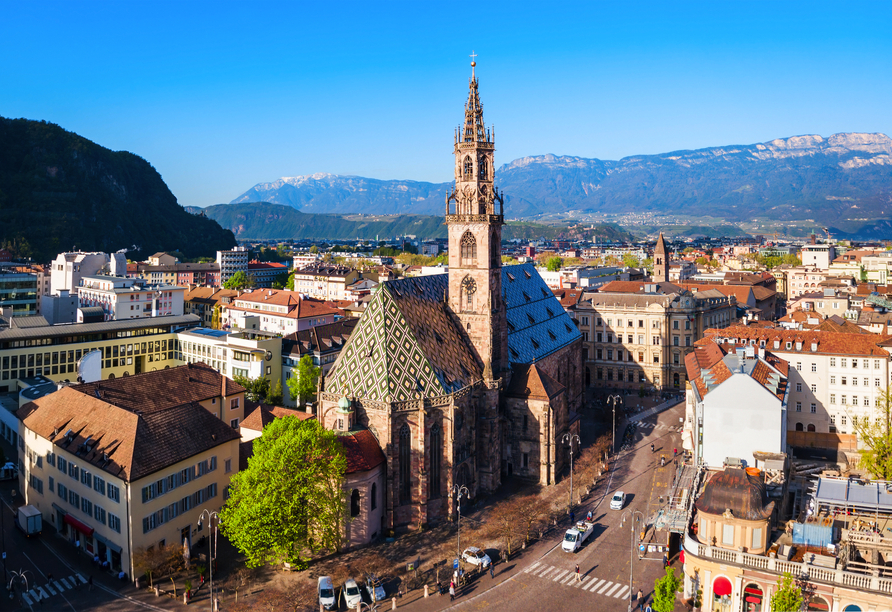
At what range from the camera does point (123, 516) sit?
148ft

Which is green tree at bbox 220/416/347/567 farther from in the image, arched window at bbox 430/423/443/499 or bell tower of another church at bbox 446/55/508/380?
bell tower of another church at bbox 446/55/508/380

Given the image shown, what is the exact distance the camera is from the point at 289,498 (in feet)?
145

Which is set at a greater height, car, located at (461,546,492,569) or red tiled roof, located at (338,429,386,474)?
red tiled roof, located at (338,429,386,474)

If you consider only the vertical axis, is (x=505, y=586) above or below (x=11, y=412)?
below

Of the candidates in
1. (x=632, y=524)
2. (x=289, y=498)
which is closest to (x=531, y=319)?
(x=632, y=524)

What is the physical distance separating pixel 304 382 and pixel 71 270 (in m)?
94.9

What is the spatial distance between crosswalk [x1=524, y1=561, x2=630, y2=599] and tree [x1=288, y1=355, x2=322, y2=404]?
40.0 meters

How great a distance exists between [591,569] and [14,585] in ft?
124

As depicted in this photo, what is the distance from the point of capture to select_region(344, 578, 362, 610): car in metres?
41.5

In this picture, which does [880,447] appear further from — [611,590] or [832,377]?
[611,590]

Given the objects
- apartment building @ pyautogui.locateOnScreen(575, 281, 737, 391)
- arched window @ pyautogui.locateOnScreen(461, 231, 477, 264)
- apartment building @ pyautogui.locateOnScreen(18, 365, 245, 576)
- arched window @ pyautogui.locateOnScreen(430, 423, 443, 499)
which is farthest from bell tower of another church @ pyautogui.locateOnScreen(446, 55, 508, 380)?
apartment building @ pyautogui.locateOnScreen(575, 281, 737, 391)

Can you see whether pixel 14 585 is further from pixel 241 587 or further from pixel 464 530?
pixel 464 530

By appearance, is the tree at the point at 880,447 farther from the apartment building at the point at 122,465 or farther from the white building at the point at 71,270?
the white building at the point at 71,270

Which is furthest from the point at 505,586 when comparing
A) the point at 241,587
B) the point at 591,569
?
the point at 241,587
